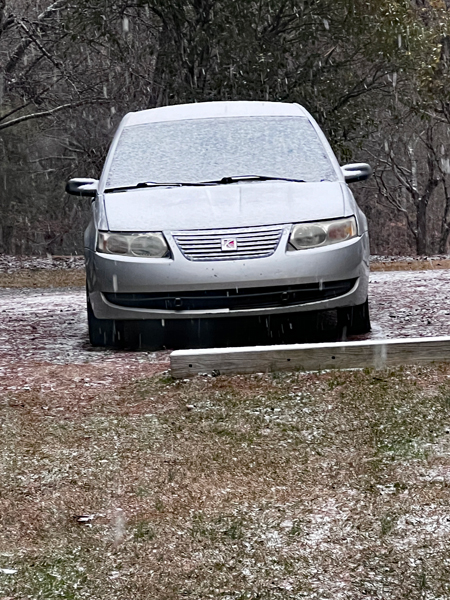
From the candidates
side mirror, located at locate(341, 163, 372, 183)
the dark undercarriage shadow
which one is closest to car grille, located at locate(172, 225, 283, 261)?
the dark undercarriage shadow

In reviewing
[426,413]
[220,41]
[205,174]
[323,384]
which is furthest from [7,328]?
[220,41]

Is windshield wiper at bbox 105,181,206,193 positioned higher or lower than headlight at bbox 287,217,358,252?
higher

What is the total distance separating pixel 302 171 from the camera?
6758 millimetres

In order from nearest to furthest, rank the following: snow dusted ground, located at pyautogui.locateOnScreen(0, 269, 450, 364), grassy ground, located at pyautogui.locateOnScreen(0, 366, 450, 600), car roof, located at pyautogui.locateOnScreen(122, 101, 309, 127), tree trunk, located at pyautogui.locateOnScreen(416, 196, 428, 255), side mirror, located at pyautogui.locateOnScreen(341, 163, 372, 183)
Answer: grassy ground, located at pyautogui.locateOnScreen(0, 366, 450, 600) < snow dusted ground, located at pyautogui.locateOnScreen(0, 269, 450, 364) < side mirror, located at pyautogui.locateOnScreen(341, 163, 372, 183) < car roof, located at pyautogui.locateOnScreen(122, 101, 309, 127) < tree trunk, located at pyautogui.locateOnScreen(416, 196, 428, 255)

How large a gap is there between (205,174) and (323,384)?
2.33 m

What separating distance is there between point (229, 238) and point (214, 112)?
1864 millimetres

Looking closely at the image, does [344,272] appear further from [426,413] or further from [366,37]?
[366,37]

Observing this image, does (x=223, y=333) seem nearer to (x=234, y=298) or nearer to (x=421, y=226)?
(x=234, y=298)

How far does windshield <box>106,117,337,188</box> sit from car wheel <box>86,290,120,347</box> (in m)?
0.88

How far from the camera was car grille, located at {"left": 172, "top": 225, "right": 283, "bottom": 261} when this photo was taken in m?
5.98

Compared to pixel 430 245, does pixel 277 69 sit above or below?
above

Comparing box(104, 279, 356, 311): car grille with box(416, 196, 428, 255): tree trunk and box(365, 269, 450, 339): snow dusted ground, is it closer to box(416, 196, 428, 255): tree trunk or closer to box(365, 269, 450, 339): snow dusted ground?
box(365, 269, 450, 339): snow dusted ground

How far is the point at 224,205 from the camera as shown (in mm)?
6188

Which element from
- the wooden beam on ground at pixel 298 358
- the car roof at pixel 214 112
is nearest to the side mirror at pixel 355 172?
the car roof at pixel 214 112
